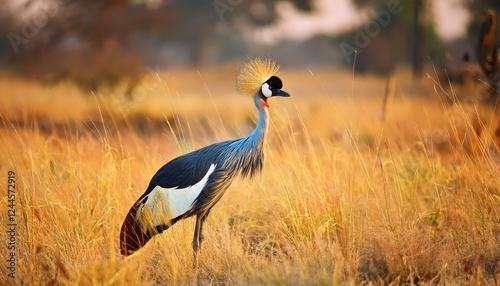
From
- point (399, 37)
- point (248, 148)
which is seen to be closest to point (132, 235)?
point (248, 148)

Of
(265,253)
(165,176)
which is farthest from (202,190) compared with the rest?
(265,253)

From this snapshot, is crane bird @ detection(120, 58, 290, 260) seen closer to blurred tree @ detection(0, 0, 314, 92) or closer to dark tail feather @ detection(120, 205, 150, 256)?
dark tail feather @ detection(120, 205, 150, 256)

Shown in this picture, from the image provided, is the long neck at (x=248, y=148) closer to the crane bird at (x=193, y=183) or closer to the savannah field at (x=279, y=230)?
the crane bird at (x=193, y=183)

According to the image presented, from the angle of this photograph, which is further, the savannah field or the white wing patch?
the white wing patch

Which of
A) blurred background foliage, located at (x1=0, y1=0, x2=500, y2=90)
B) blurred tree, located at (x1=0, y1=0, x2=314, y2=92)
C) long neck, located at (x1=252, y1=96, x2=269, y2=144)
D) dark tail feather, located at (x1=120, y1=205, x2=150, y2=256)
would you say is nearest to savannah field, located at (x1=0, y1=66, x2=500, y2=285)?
dark tail feather, located at (x1=120, y1=205, x2=150, y2=256)

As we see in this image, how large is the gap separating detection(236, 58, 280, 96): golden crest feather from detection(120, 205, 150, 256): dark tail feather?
1004 millimetres

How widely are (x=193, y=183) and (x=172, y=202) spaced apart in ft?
0.55

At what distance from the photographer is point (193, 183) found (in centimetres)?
388

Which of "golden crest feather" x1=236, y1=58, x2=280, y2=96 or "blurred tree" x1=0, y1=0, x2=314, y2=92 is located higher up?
"blurred tree" x1=0, y1=0, x2=314, y2=92

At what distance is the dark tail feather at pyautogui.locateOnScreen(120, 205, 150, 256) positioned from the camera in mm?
3895

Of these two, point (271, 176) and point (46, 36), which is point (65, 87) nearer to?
point (46, 36)

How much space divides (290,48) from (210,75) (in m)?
24.9

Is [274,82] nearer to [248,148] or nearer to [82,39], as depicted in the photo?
[248,148]

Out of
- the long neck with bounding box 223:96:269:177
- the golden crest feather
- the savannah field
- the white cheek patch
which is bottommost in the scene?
the savannah field
